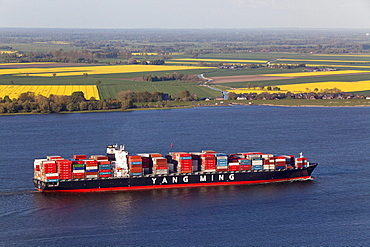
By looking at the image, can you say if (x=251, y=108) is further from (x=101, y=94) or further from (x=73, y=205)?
(x=73, y=205)

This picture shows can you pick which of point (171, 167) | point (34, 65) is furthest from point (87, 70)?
point (171, 167)

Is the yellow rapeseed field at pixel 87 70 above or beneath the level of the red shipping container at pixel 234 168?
above

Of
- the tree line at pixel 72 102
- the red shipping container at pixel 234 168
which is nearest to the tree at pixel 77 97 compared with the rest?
the tree line at pixel 72 102

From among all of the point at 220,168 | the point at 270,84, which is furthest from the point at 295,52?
the point at 220,168

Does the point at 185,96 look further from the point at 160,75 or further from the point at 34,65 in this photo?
the point at 34,65

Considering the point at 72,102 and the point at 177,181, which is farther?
the point at 72,102

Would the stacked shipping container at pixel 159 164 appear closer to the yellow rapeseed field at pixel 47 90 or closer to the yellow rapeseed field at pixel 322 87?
the yellow rapeseed field at pixel 47 90
